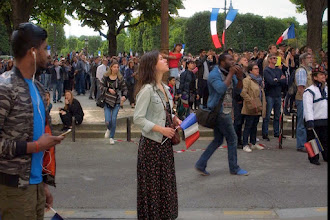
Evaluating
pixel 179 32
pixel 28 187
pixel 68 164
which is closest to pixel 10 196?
pixel 28 187

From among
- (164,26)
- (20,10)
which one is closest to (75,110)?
(164,26)

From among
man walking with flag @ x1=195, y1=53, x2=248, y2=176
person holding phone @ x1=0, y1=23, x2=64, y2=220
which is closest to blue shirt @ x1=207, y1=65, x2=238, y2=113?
man walking with flag @ x1=195, y1=53, x2=248, y2=176

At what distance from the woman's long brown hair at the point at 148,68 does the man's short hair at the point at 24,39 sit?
1.76 m

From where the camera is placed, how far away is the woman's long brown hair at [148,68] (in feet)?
14.8

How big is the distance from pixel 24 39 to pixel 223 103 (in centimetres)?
447

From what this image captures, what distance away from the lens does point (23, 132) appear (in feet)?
9.02

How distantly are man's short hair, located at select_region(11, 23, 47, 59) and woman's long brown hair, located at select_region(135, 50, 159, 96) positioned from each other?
69.3 inches

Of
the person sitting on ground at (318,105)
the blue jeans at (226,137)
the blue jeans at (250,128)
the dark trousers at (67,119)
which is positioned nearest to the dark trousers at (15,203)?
the blue jeans at (226,137)

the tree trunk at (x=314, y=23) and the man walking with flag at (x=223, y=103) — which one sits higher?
the tree trunk at (x=314, y=23)

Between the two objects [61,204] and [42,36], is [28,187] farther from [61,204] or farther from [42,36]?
[61,204]

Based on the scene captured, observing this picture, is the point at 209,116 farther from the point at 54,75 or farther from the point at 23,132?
the point at 54,75

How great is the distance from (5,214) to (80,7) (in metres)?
22.7

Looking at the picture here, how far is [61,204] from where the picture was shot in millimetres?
5758

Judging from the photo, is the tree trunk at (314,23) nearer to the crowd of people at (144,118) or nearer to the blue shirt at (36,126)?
the crowd of people at (144,118)
